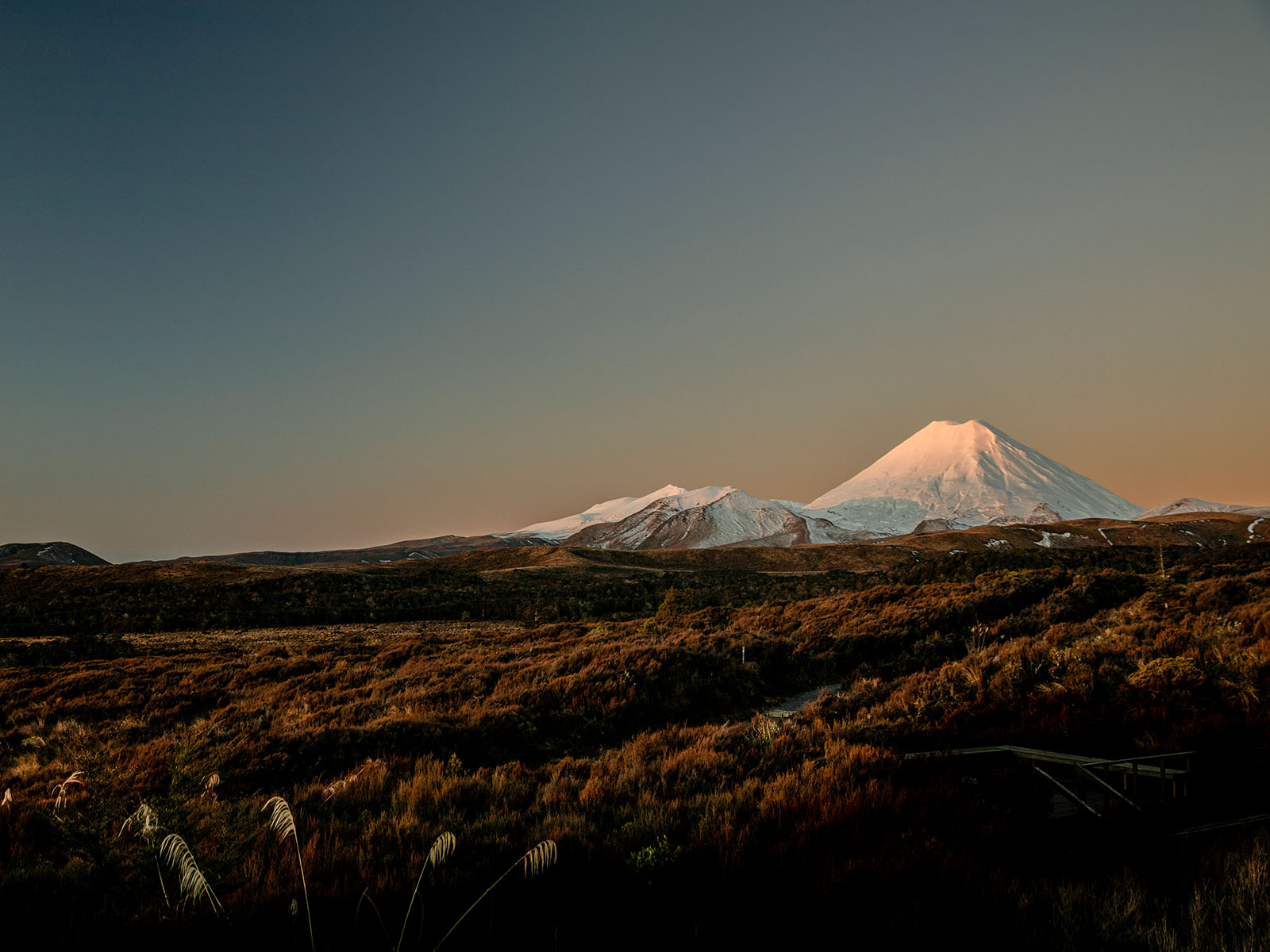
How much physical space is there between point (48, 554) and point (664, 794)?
197814 millimetres

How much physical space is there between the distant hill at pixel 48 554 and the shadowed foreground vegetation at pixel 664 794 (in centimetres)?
16614

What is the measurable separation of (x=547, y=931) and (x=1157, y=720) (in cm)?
789

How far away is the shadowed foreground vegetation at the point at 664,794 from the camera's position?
12.4ft

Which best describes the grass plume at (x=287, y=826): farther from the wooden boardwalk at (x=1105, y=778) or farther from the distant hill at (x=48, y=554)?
the distant hill at (x=48, y=554)

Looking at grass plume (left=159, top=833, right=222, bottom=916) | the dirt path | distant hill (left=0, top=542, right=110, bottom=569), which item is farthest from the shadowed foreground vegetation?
distant hill (left=0, top=542, right=110, bottom=569)

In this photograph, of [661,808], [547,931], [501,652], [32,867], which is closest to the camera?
[547,931]

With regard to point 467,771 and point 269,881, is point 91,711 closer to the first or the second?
point 467,771

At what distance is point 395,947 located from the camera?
3.47 m

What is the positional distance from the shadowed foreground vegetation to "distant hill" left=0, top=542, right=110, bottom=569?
Result: 545ft

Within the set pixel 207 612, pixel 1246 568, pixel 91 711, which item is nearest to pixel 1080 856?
pixel 91 711

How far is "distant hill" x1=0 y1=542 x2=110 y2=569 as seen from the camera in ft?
451

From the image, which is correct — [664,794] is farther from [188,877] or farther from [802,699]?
[802,699]

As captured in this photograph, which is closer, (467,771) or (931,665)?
(467,771)

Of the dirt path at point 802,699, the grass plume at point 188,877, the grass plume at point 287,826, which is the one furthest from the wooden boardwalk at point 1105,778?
the dirt path at point 802,699
